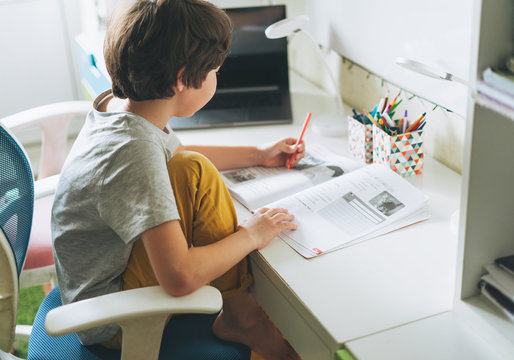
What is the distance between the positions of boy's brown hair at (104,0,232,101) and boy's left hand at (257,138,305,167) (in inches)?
15.3

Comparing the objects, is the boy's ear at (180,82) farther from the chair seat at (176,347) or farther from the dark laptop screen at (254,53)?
the dark laptop screen at (254,53)

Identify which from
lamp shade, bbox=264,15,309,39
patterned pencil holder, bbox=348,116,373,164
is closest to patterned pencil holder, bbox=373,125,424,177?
patterned pencil holder, bbox=348,116,373,164

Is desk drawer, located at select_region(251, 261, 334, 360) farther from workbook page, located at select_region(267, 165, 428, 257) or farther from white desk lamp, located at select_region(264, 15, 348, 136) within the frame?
white desk lamp, located at select_region(264, 15, 348, 136)

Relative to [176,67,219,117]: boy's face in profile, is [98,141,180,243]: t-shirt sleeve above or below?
below

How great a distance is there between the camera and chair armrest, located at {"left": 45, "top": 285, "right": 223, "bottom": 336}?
0.93 m

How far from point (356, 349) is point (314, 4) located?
138 centimetres

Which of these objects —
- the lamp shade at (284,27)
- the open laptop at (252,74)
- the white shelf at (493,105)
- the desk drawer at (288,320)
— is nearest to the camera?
the white shelf at (493,105)

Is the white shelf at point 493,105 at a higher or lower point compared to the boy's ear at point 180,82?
higher

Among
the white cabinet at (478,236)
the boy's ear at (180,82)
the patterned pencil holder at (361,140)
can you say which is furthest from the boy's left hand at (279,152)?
the white cabinet at (478,236)

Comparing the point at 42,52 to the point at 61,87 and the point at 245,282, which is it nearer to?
the point at 61,87

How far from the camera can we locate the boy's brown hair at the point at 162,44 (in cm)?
107

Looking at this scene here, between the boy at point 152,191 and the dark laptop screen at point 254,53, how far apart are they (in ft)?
2.48

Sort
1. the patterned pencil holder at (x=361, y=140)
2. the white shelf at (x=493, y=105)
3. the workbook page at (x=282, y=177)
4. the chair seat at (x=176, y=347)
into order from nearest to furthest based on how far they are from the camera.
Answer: the white shelf at (x=493, y=105)
the chair seat at (x=176, y=347)
the workbook page at (x=282, y=177)
the patterned pencil holder at (x=361, y=140)

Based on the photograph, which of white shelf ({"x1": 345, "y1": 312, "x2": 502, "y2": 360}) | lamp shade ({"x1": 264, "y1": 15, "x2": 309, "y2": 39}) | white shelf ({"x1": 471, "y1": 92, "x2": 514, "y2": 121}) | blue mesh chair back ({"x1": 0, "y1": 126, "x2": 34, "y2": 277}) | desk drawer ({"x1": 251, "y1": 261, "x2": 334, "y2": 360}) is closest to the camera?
white shelf ({"x1": 471, "y1": 92, "x2": 514, "y2": 121})
